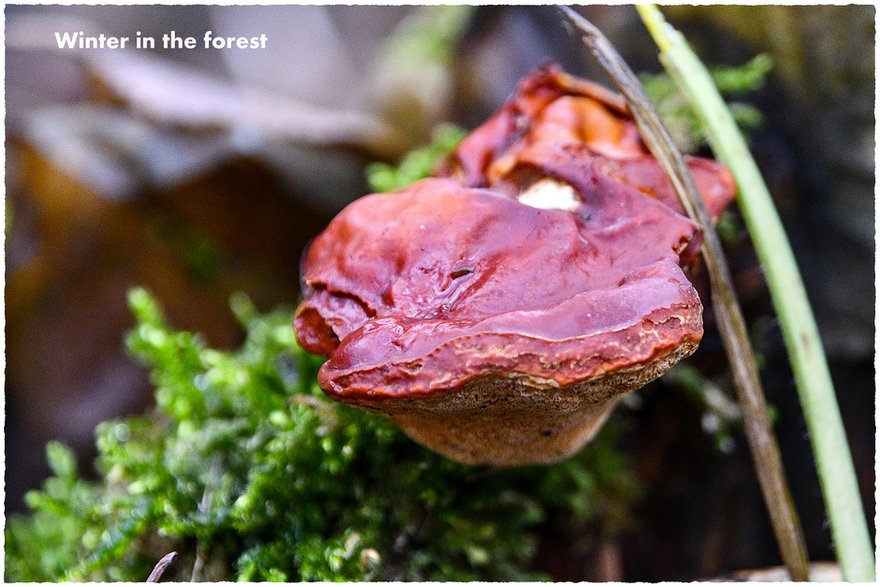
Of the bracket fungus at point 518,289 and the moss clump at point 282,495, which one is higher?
the bracket fungus at point 518,289

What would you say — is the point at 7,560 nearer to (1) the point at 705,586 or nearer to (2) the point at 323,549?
(2) the point at 323,549

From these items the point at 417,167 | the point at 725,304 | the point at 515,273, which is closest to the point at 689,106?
the point at 725,304

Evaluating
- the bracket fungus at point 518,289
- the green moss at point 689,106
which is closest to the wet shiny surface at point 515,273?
the bracket fungus at point 518,289

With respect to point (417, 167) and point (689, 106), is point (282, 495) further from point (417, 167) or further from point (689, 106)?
point (689, 106)

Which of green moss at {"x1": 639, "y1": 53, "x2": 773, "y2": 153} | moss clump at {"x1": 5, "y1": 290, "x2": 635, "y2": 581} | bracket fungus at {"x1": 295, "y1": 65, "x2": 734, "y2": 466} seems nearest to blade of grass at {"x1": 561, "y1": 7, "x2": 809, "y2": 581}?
bracket fungus at {"x1": 295, "y1": 65, "x2": 734, "y2": 466}

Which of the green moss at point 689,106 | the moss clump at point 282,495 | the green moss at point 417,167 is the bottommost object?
the moss clump at point 282,495

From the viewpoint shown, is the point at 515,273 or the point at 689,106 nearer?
the point at 515,273

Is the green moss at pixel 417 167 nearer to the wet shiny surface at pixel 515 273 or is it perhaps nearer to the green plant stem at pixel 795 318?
the wet shiny surface at pixel 515 273
